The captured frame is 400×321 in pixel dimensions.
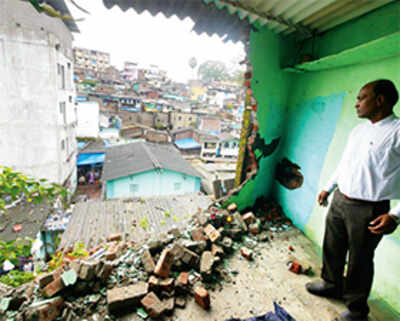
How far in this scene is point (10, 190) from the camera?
2.48 metres

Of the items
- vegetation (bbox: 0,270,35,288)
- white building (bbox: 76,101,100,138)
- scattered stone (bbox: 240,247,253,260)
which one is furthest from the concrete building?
scattered stone (bbox: 240,247,253,260)

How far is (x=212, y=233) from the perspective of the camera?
2.55 meters

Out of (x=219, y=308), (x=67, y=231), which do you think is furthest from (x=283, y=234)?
(x=67, y=231)

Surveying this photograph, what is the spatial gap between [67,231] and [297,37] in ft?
24.0

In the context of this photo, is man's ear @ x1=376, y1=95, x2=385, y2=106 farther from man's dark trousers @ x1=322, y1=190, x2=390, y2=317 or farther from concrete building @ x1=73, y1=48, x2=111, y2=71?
concrete building @ x1=73, y1=48, x2=111, y2=71

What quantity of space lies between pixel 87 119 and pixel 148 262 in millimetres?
19841

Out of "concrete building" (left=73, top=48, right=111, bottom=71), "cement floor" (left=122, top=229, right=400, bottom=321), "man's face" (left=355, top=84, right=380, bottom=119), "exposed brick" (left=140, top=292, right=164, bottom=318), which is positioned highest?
"concrete building" (left=73, top=48, right=111, bottom=71)

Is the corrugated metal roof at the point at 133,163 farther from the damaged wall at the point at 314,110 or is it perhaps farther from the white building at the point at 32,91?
the damaged wall at the point at 314,110

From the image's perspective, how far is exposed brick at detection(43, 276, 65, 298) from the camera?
1.75 meters

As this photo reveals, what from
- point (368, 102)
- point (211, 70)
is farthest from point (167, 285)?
point (211, 70)

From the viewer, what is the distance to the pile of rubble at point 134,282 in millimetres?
1749

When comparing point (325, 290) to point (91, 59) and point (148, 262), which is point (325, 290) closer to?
point (148, 262)

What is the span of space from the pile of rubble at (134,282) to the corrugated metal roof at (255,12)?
2407 millimetres

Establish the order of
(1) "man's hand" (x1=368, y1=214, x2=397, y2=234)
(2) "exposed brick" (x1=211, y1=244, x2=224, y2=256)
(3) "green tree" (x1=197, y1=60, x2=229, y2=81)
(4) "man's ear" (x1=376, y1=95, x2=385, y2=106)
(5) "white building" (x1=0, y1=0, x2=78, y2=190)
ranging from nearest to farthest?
(1) "man's hand" (x1=368, y1=214, x2=397, y2=234) → (4) "man's ear" (x1=376, y1=95, x2=385, y2=106) → (2) "exposed brick" (x1=211, y1=244, x2=224, y2=256) → (5) "white building" (x1=0, y1=0, x2=78, y2=190) → (3) "green tree" (x1=197, y1=60, x2=229, y2=81)
